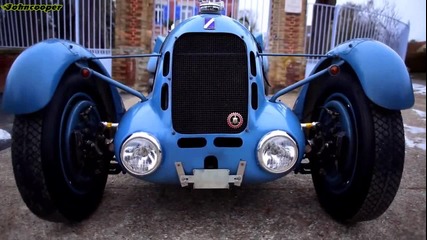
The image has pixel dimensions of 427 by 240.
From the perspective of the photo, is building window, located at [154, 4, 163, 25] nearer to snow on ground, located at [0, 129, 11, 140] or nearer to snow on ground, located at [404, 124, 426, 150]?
snow on ground, located at [0, 129, 11, 140]

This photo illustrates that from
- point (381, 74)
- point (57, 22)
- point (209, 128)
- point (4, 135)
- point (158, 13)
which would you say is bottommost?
point (4, 135)

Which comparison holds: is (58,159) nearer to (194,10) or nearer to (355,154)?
(355,154)

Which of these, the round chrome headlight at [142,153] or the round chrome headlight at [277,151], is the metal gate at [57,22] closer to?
the round chrome headlight at [142,153]

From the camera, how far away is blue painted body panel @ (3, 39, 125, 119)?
90.9 inches

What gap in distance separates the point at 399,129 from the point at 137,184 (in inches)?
82.8

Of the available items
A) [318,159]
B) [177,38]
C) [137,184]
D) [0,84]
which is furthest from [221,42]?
[0,84]

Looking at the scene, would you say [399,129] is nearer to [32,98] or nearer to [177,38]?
[177,38]

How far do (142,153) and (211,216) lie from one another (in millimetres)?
758

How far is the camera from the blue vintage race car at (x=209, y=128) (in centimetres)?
233

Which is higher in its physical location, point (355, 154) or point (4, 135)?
point (355, 154)

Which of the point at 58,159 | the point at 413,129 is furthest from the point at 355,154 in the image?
the point at 413,129

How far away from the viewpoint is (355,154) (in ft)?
7.98

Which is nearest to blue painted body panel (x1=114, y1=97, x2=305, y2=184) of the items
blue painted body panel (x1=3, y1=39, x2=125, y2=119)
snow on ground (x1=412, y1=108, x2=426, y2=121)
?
blue painted body panel (x1=3, y1=39, x2=125, y2=119)

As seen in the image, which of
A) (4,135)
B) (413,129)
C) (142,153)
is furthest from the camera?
(413,129)
